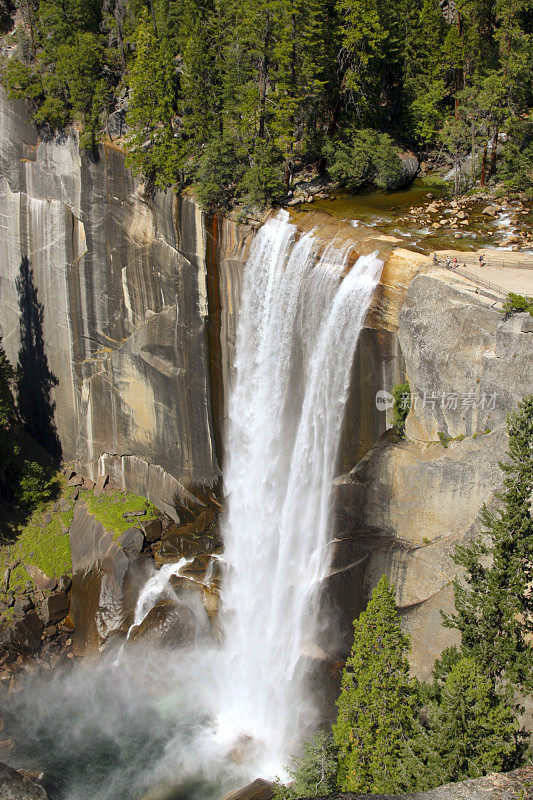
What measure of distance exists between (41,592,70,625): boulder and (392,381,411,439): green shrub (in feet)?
64.1

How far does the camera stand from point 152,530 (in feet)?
108

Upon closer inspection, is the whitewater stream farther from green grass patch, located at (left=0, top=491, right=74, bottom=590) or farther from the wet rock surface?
the wet rock surface

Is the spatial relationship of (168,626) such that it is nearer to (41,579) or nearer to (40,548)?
(41,579)

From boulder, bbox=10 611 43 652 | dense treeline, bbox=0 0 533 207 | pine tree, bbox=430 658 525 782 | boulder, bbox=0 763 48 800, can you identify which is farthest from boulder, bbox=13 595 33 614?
pine tree, bbox=430 658 525 782

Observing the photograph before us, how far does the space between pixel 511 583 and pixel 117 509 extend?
73.3ft

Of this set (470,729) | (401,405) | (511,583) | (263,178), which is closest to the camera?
(470,729)

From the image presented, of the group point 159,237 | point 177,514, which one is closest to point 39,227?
A: point 159,237

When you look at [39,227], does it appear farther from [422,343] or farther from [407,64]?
[422,343]

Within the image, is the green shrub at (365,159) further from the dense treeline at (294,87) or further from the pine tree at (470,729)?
the pine tree at (470,729)

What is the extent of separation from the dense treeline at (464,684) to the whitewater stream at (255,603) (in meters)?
6.32

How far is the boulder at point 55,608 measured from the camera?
1256 inches

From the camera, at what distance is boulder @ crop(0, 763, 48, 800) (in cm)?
1477

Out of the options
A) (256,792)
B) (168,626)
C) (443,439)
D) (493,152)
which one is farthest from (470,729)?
(493,152)

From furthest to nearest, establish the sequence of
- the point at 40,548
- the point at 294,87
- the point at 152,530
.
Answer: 1. the point at 40,548
2. the point at 152,530
3. the point at 294,87
